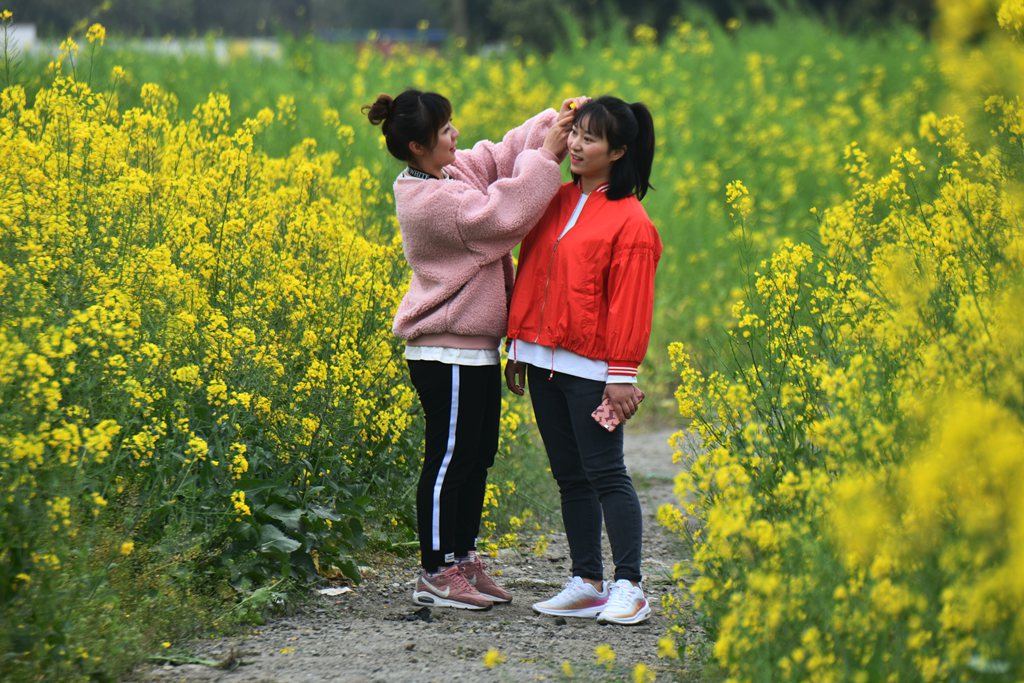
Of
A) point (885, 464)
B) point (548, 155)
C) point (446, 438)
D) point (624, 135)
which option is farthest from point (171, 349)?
point (885, 464)

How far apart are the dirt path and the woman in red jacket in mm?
203

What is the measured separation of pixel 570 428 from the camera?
4.36m

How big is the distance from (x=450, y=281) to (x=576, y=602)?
1209 millimetres

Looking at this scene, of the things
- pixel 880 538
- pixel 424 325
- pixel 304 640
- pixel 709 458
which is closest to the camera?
pixel 880 538

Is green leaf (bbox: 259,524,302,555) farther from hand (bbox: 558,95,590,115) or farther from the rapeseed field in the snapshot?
hand (bbox: 558,95,590,115)

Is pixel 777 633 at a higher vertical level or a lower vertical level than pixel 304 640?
higher

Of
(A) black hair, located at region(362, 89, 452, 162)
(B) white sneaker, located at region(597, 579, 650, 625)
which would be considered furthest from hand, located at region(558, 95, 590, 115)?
(B) white sneaker, located at region(597, 579, 650, 625)

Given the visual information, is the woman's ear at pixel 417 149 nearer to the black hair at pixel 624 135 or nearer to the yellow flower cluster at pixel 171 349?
the black hair at pixel 624 135

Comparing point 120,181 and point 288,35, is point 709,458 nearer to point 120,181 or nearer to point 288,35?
point 120,181

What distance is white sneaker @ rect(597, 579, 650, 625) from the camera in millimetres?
4250

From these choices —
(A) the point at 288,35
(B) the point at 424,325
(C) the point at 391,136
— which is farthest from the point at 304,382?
(A) the point at 288,35

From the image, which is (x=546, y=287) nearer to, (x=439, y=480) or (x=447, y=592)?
(x=439, y=480)

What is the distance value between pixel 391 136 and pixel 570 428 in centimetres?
119

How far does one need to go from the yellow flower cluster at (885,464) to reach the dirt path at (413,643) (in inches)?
23.0
